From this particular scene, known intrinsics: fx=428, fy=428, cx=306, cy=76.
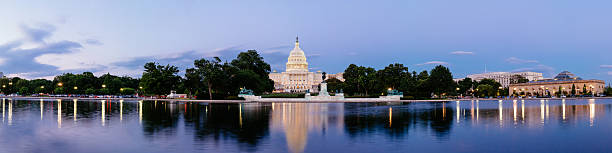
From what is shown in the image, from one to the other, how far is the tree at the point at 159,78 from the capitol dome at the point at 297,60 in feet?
365

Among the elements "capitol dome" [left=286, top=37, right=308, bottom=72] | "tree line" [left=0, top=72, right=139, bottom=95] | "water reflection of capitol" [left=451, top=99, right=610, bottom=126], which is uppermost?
"capitol dome" [left=286, top=37, right=308, bottom=72]

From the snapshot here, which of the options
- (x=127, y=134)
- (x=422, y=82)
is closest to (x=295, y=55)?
(x=422, y=82)

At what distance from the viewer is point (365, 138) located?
14648 mm

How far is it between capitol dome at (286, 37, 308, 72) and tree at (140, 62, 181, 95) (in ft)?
365

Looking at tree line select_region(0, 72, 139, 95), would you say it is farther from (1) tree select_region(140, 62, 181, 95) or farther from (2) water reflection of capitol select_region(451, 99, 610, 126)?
(2) water reflection of capitol select_region(451, 99, 610, 126)

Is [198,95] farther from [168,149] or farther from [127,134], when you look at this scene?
[168,149]

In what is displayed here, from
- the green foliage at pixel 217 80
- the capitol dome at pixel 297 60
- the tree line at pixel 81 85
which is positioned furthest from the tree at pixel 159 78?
the capitol dome at pixel 297 60

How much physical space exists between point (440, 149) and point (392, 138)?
2.59m

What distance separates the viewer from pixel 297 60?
184 meters

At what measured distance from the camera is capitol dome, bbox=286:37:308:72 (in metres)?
184

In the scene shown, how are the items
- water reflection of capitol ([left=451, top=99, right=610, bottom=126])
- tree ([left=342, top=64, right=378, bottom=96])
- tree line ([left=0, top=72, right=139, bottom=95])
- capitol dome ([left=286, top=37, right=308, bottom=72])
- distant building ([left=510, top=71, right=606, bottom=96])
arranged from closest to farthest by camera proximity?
water reflection of capitol ([left=451, top=99, right=610, bottom=126]), tree ([left=342, top=64, right=378, bottom=96]), tree line ([left=0, top=72, right=139, bottom=95]), distant building ([left=510, top=71, right=606, bottom=96]), capitol dome ([left=286, top=37, right=308, bottom=72])

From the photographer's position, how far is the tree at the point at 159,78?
2758 inches

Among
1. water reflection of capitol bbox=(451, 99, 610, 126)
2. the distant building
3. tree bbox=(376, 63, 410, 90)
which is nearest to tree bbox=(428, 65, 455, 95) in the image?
tree bbox=(376, 63, 410, 90)

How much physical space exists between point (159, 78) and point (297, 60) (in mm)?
116066
